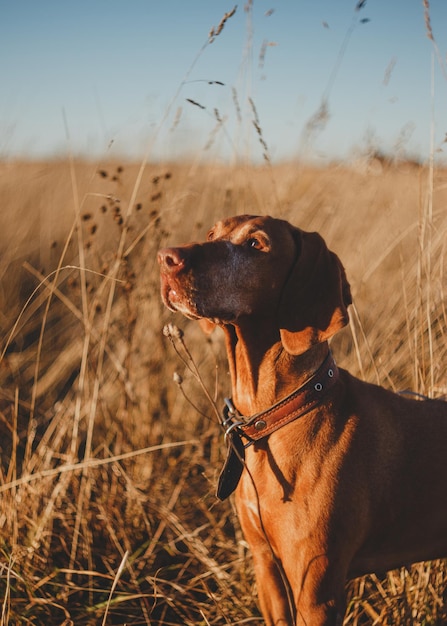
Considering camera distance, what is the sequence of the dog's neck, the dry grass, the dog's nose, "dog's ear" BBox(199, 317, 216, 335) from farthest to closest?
the dry grass < "dog's ear" BBox(199, 317, 216, 335) < the dog's neck < the dog's nose

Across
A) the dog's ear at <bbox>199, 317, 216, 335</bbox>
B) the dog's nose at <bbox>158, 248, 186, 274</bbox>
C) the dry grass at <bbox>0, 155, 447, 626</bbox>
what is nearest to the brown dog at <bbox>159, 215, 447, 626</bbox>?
the dog's nose at <bbox>158, 248, 186, 274</bbox>

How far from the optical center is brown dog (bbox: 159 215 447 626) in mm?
2197

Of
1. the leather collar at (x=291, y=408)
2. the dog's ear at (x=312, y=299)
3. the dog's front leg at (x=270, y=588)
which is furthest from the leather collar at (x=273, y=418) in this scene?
the dog's front leg at (x=270, y=588)

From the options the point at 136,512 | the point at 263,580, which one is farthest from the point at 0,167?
the point at 263,580

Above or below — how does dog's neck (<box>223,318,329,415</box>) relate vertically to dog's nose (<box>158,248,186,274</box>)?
below

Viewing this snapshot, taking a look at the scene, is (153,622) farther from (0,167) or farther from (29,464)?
(0,167)

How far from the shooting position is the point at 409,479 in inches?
95.3

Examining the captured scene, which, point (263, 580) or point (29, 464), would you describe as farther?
point (29, 464)

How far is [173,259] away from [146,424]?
1966 millimetres

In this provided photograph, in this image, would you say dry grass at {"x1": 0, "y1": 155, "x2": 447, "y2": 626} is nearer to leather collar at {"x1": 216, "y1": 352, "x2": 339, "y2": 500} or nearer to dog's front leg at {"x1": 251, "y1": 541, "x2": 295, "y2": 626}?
dog's front leg at {"x1": 251, "y1": 541, "x2": 295, "y2": 626}

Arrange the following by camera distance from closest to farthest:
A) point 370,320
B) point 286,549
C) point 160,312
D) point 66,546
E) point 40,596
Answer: point 286,549, point 40,596, point 66,546, point 160,312, point 370,320

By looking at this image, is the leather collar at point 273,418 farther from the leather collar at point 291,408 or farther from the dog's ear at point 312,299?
the dog's ear at point 312,299

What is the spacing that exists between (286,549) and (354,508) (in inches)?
11.2

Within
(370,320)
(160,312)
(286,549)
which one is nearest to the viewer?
(286,549)
